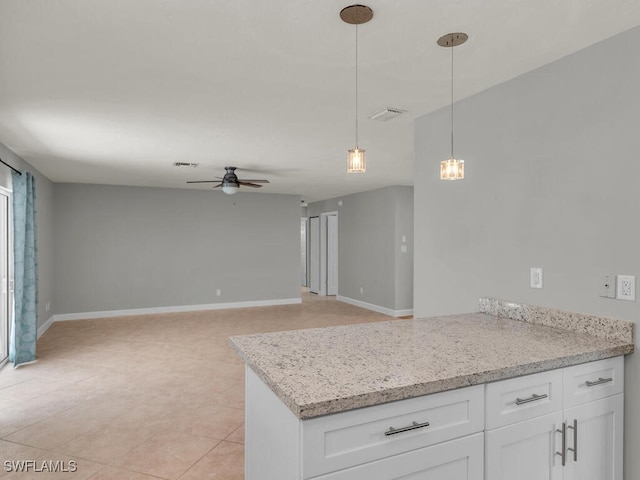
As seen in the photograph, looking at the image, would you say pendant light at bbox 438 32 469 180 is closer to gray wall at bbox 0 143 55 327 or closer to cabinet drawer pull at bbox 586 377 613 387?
cabinet drawer pull at bbox 586 377 613 387

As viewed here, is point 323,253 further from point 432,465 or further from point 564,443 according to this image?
point 432,465

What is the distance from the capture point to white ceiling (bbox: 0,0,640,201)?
1749mm

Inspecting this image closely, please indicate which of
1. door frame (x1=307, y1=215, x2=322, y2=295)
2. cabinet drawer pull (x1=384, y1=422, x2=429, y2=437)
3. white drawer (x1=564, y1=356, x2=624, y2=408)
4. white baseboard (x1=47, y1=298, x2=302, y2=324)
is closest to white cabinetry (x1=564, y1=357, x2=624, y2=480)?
white drawer (x1=564, y1=356, x2=624, y2=408)

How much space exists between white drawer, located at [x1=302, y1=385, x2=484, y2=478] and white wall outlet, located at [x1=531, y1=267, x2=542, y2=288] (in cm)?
108

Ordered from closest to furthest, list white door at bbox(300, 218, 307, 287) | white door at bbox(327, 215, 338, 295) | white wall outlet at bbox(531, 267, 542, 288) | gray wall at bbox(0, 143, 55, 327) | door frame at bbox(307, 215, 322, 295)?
white wall outlet at bbox(531, 267, 542, 288)
gray wall at bbox(0, 143, 55, 327)
white door at bbox(327, 215, 338, 295)
door frame at bbox(307, 215, 322, 295)
white door at bbox(300, 218, 307, 287)

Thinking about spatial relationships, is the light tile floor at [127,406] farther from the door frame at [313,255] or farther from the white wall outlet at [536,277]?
the door frame at [313,255]

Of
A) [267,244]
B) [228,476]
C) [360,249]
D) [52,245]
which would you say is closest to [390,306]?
[360,249]

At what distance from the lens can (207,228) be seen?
8.00 m

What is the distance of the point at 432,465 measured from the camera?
1.38 meters

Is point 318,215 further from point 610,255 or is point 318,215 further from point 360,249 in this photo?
point 610,255

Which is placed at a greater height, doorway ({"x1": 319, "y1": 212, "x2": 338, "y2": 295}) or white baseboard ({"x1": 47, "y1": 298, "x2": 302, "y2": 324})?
doorway ({"x1": 319, "y1": 212, "x2": 338, "y2": 295})

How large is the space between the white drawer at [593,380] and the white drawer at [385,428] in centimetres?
52

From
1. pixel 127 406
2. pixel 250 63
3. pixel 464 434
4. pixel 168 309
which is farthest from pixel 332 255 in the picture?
pixel 464 434

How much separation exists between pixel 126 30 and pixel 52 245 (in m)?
6.11
